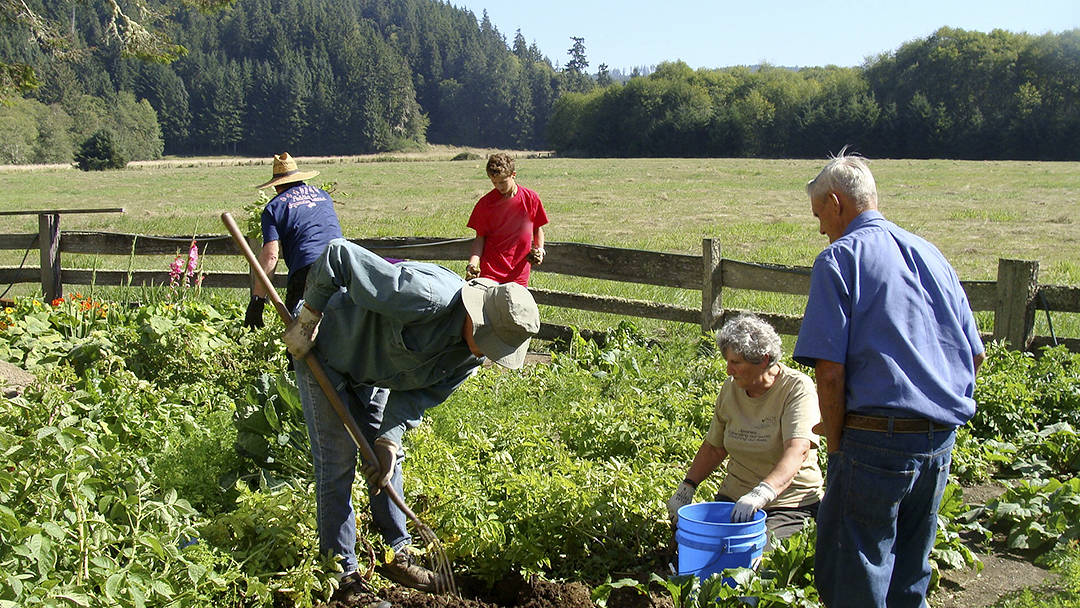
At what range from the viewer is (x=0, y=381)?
16.9ft

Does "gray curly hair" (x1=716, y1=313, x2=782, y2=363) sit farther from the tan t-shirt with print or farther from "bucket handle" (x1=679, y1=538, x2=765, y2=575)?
"bucket handle" (x1=679, y1=538, x2=765, y2=575)

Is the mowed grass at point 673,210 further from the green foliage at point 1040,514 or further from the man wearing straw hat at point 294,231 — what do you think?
the green foliage at point 1040,514

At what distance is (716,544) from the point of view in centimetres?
331

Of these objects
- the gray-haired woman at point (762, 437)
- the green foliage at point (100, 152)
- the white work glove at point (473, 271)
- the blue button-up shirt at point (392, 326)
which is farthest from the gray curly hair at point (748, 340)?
the green foliage at point (100, 152)

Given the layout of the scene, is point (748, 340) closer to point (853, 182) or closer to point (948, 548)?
point (853, 182)

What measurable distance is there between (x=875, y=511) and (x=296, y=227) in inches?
152

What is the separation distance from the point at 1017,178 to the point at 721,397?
3793 centimetres

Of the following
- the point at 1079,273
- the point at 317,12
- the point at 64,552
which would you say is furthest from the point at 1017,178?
the point at 317,12

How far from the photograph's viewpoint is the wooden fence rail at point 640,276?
650 cm

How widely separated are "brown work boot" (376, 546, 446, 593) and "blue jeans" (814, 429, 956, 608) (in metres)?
1.63

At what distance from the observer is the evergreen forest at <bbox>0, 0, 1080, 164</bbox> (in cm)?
6794

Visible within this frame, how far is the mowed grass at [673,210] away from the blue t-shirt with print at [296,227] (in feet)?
6.16

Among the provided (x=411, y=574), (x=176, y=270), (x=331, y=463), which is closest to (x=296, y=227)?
(x=331, y=463)

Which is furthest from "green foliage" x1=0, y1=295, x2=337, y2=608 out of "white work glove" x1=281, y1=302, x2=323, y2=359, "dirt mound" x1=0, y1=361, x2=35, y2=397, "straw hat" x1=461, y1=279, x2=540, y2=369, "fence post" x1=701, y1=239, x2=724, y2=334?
"fence post" x1=701, y1=239, x2=724, y2=334
